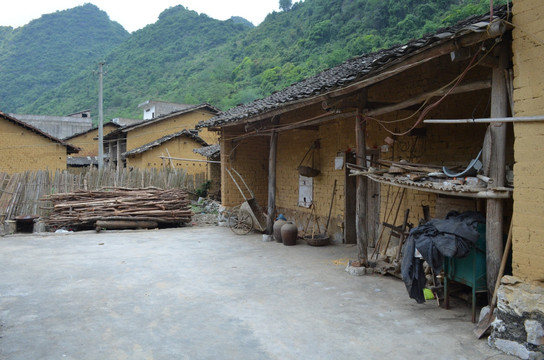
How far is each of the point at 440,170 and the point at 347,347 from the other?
9.11 feet

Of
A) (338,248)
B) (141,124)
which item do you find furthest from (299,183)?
(141,124)

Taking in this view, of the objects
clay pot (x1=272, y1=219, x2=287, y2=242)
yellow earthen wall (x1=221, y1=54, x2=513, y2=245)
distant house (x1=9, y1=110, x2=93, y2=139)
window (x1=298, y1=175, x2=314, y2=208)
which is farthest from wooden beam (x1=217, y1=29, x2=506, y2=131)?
distant house (x1=9, y1=110, x2=93, y2=139)

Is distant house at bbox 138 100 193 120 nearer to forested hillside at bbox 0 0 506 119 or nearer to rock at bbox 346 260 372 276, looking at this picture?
forested hillside at bbox 0 0 506 119

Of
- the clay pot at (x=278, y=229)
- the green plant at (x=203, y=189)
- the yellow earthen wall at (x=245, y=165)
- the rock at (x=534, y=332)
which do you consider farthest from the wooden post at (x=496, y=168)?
the green plant at (x=203, y=189)

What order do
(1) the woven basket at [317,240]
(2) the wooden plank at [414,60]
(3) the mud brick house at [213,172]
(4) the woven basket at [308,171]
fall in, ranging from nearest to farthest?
(2) the wooden plank at [414,60] < (1) the woven basket at [317,240] < (4) the woven basket at [308,171] < (3) the mud brick house at [213,172]

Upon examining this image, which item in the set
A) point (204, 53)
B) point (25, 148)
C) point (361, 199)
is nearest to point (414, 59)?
point (361, 199)

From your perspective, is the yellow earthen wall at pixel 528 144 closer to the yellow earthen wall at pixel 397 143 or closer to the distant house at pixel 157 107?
the yellow earthen wall at pixel 397 143

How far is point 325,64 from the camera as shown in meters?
31.4

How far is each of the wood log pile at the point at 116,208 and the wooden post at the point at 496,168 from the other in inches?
377

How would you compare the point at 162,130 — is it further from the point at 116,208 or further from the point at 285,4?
the point at 285,4

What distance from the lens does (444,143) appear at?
6707 millimetres

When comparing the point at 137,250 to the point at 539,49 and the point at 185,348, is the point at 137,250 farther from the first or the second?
the point at 539,49

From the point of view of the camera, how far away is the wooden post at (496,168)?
4.17 m

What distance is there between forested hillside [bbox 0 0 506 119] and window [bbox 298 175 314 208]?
18903 millimetres
